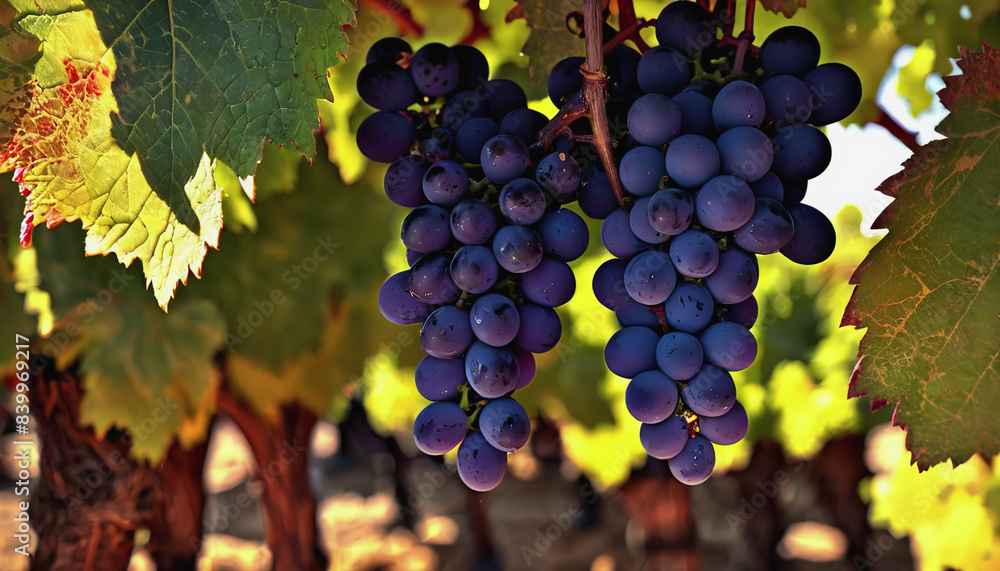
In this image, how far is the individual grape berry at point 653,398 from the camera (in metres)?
0.51

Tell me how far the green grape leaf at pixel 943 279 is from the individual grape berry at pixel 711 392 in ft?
0.61

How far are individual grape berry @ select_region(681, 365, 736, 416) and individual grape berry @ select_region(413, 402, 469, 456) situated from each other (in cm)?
18

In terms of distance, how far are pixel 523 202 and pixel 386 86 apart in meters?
0.22

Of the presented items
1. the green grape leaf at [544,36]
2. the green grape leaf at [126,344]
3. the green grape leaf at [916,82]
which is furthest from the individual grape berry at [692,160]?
the green grape leaf at [126,344]

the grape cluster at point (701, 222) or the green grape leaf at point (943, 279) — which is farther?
the green grape leaf at point (943, 279)

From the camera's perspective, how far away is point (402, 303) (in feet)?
1.94

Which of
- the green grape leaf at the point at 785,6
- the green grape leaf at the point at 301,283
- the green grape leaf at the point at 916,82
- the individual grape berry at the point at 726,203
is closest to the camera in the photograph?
the individual grape berry at the point at 726,203

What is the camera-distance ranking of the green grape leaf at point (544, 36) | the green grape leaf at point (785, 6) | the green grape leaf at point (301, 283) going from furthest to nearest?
the green grape leaf at point (301, 283), the green grape leaf at point (544, 36), the green grape leaf at point (785, 6)

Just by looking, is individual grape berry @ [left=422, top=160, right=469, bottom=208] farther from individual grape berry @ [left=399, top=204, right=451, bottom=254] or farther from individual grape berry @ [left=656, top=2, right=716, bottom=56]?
individual grape berry @ [left=656, top=2, right=716, bottom=56]

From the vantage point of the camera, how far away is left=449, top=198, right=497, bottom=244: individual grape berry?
0.54 meters

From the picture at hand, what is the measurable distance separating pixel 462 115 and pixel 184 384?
4.00 ft

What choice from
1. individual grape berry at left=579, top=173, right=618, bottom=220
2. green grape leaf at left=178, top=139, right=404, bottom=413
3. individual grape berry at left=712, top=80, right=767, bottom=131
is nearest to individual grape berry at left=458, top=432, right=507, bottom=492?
individual grape berry at left=579, top=173, right=618, bottom=220

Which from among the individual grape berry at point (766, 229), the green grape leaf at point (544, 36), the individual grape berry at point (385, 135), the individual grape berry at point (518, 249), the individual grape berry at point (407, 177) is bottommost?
the individual grape berry at point (766, 229)

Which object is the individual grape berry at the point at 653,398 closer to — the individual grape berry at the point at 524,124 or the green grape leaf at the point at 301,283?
the individual grape berry at the point at 524,124
